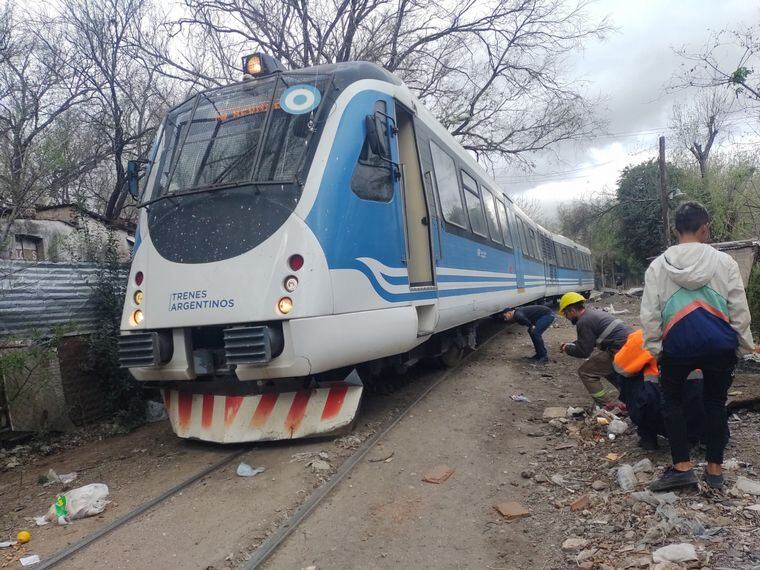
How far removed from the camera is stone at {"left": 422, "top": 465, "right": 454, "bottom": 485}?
411 cm

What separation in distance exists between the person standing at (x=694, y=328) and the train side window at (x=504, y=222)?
6.97 metres

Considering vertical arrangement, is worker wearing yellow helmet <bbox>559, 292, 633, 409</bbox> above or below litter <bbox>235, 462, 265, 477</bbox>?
above

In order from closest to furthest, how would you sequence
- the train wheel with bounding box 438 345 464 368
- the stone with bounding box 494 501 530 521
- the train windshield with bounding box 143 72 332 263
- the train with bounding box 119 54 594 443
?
the stone with bounding box 494 501 530 521, the train with bounding box 119 54 594 443, the train windshield with bounding box 143 72 332 263, the train wheel with bounding box 438 345 464 368

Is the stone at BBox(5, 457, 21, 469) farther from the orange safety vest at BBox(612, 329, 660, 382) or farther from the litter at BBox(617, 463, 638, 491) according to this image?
the orange safety vest at BBox(612, 329, 660, 382)

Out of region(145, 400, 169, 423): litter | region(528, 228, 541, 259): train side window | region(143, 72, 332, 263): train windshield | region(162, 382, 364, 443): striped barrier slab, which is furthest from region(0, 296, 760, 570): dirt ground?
region(528, 228, 541, 259): train side window

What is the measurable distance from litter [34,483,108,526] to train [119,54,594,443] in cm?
101

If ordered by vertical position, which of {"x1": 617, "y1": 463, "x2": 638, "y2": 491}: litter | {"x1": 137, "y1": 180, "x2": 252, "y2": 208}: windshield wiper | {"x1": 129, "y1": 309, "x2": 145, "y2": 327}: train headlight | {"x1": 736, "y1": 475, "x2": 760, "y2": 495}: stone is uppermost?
{"x1": 137, "y1": 180, "x2": 252, "y2": 208}: windshield wiper

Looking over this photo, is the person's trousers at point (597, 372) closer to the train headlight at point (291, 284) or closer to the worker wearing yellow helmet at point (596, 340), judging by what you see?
the worker wearing yellow helmet at point (596, 340)

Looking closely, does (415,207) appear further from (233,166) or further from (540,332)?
(540,332)

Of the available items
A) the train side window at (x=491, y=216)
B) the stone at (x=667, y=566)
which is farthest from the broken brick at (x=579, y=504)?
the train side window at (x=491, y=216)

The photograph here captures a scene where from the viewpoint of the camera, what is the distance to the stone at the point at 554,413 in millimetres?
5711

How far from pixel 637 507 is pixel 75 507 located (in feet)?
11.7

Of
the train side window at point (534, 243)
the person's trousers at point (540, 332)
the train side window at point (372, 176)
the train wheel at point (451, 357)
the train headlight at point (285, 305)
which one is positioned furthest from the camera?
the train side window at point (534, 243)

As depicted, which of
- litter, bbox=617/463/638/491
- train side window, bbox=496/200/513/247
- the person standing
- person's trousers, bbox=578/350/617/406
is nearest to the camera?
the person standing
